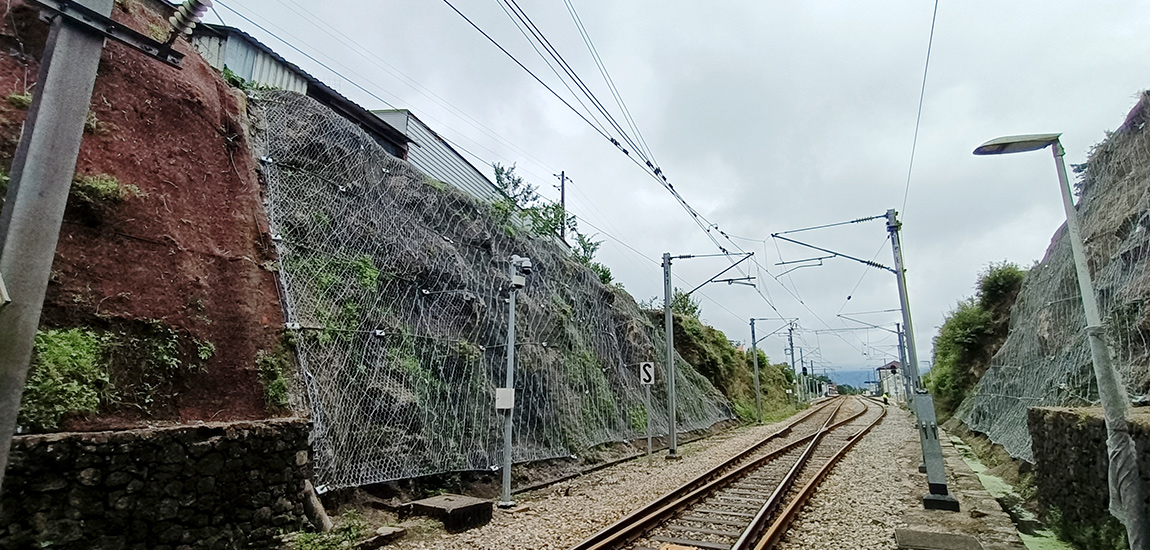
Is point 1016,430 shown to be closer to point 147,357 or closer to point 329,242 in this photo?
point 329,242

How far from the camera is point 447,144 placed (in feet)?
62.4

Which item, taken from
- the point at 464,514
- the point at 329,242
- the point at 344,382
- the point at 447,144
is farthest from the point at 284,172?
the point at 447,144

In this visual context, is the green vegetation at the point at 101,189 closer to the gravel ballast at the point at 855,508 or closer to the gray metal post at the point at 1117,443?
the gravel ballast at the point at 855,508

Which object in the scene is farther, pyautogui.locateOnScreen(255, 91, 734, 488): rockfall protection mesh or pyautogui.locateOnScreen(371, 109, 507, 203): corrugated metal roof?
pyautogui.locateOnScreen(371, 109, 507, 203): corrugated metal roof

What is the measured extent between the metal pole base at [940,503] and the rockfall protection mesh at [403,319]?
7.27 meters

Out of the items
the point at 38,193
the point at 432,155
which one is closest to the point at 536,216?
the point at 432,155

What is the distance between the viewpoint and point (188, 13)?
452cm

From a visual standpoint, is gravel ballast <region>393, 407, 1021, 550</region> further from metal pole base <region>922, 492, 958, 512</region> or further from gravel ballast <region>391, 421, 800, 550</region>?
metal pole base <region>922, 492, 958, 512</region>

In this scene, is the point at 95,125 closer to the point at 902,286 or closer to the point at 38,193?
A: the point at 38,193

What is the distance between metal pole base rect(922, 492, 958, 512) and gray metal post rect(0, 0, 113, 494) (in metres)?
11.0

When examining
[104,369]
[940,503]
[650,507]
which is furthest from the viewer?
[940,503]

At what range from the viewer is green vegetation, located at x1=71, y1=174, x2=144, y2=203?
6.50 m

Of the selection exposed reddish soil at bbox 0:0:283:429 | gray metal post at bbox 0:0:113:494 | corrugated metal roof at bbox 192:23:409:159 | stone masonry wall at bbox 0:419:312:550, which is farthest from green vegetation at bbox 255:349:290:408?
corrugated metal roof at bbox 192:23:409:159

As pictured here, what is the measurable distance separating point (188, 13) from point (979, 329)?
1041 inches
